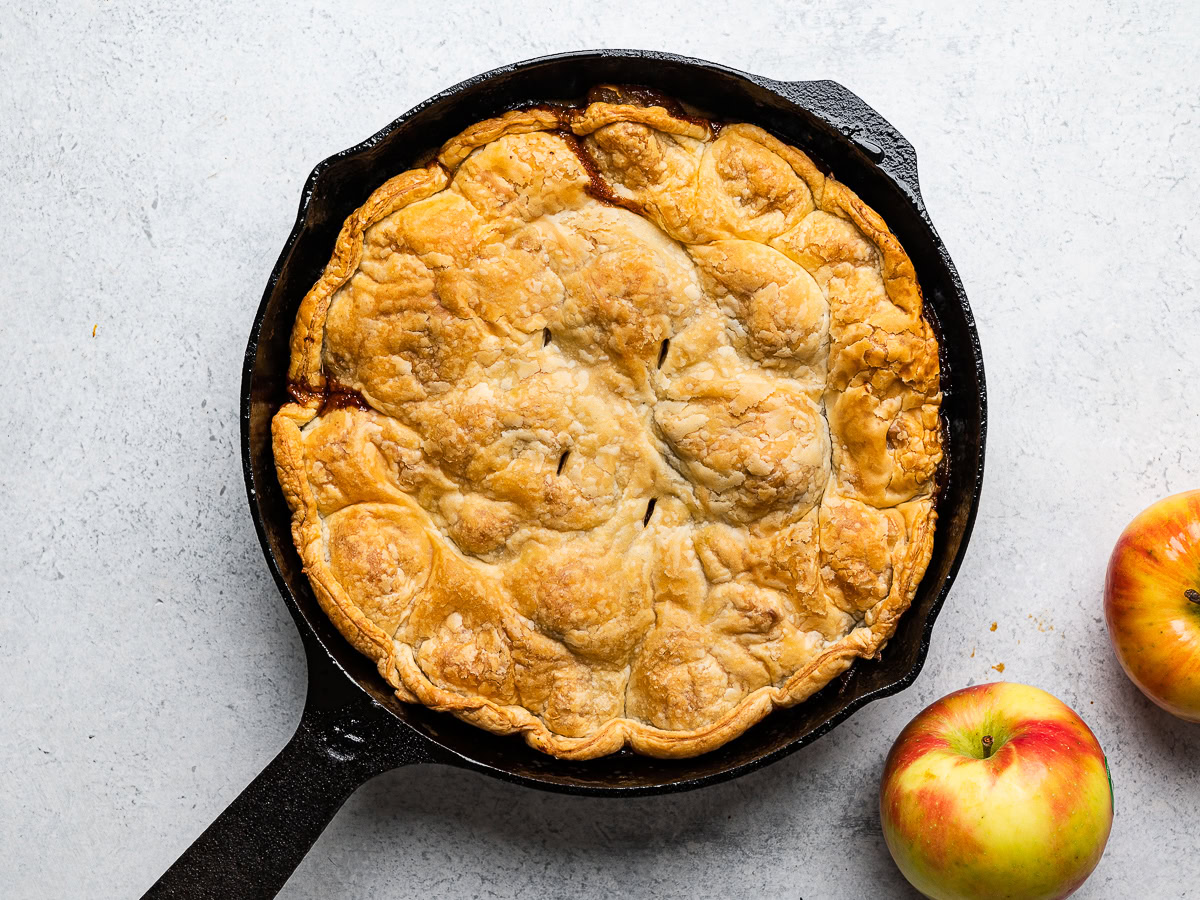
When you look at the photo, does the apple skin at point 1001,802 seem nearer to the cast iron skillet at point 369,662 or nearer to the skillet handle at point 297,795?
the cast iron skillet at point 369,662

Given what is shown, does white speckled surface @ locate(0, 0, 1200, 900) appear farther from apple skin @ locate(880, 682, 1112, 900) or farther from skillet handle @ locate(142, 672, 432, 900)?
skillet handle @ locate(142, 672, 432, 900)

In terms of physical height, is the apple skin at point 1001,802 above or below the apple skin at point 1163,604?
below

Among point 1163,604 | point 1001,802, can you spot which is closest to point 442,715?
point 1001,802

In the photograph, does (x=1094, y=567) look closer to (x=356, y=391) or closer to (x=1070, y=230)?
(x=1070, y=230)

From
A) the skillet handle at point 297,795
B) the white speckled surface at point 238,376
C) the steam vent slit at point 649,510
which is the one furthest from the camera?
the white speckled surface at point 238,376

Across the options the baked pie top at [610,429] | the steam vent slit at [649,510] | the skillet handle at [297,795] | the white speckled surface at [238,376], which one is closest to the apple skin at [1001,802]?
the white speckled surface at [238,376]

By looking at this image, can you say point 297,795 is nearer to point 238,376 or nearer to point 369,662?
point 369,662

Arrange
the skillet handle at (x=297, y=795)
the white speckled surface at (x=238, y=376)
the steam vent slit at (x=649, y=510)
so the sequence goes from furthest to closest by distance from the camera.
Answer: the white speckled surface at (x=238, y=376) → the steam vent slit at (x=649, y=510) → the skillet handle at (x=297, y=795)
